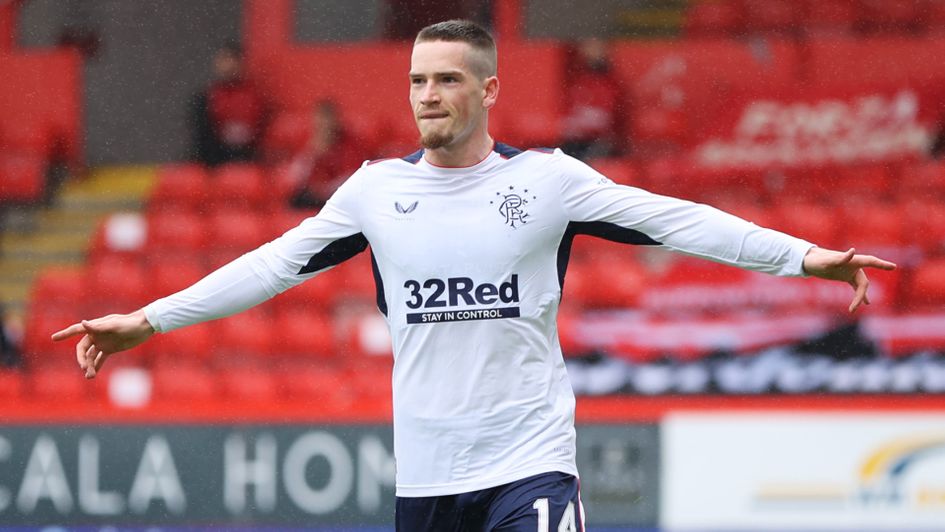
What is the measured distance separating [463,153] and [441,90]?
0.62 feet

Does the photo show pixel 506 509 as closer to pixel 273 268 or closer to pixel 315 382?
pixel 273 268

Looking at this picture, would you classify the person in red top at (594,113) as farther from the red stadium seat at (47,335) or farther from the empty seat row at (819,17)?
the red stadium seat at (47,335)

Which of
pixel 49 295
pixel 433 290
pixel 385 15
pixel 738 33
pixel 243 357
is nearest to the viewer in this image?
pixel 433 290

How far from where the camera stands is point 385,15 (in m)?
13.1

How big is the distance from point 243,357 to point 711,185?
3650 mm

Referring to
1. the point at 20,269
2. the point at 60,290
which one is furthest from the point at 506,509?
the point at 20,269

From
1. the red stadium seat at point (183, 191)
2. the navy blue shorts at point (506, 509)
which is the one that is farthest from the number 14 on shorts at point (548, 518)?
the red stadium seat at point (183, 191)

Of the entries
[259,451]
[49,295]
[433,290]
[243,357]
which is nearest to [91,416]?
[259,451]

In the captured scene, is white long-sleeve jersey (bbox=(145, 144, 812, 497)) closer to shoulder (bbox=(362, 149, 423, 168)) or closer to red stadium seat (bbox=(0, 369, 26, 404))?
shoulder (bbox=(362, 149, 423, 168))

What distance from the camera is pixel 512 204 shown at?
3840mm

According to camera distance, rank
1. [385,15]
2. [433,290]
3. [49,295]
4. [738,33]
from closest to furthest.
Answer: [433,290] → [49,295] → [738,33] → [385,15]

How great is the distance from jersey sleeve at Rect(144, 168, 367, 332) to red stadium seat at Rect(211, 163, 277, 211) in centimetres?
754

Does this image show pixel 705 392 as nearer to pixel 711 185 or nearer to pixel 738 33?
pixel 711 185

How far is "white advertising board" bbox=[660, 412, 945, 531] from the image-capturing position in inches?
306
